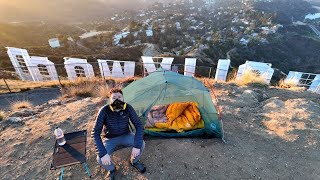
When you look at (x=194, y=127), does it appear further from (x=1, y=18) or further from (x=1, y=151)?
(x=1, y=18)

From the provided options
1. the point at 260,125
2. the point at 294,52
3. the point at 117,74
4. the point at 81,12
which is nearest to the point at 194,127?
the point at 260,125

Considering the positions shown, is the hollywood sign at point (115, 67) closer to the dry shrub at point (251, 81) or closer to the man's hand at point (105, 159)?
the dry shrub at point (251, 81)

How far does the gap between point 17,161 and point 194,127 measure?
4.34 meters

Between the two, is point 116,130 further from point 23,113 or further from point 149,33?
point 149,33

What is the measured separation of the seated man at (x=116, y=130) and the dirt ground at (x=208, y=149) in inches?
20.1

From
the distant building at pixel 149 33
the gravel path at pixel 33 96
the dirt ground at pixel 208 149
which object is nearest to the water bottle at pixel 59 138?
the dirt ground at pixel 208 149

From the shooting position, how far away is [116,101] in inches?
177

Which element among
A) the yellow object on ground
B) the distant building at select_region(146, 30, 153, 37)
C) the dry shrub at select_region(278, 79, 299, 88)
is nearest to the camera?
the yellow object on ground

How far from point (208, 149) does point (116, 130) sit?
90.2 inches

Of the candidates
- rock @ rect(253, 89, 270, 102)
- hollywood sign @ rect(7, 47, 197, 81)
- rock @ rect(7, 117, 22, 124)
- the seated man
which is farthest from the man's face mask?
hollywood sign @ rect(7, 47, 197, 81)

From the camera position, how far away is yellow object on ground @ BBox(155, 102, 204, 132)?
20.8 feet

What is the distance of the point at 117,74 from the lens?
54.0 feet

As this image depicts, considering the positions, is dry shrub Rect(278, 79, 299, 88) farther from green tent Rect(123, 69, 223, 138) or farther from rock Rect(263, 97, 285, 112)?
green tent Rect(123, 69, 223, 138)

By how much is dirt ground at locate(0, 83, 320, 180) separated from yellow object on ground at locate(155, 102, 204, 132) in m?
0.38
